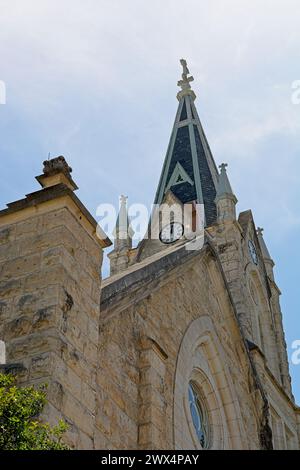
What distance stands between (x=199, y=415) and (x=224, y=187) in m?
15.2

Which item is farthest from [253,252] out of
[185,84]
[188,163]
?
[185,84]

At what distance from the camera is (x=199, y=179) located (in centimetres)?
3206

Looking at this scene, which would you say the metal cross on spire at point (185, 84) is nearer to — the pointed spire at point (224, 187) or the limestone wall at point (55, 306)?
the pointed spire at point (224, 187)

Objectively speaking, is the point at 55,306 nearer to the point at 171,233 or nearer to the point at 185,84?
the point at 171,233

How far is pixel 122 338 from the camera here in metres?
9.78

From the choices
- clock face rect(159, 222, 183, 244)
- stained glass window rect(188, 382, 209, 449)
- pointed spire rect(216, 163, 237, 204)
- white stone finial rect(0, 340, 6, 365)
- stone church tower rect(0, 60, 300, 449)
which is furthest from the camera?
clock face rect(159, 222, 183, 244)

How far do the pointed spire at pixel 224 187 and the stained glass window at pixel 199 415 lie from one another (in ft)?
46.3

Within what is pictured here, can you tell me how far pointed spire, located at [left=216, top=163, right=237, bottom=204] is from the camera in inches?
1050

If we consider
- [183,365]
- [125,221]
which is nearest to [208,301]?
[183,365]

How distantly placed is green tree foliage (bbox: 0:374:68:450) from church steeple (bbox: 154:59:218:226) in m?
21.8

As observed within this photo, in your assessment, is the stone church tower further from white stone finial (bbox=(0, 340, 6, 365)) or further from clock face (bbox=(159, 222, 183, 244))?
clock face (bbox=(159, 222, 183, 244))

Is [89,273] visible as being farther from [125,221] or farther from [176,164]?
[176,164]

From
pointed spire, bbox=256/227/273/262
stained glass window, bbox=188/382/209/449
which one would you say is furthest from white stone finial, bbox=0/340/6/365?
pointed spire, bbox=256/227/273/262
